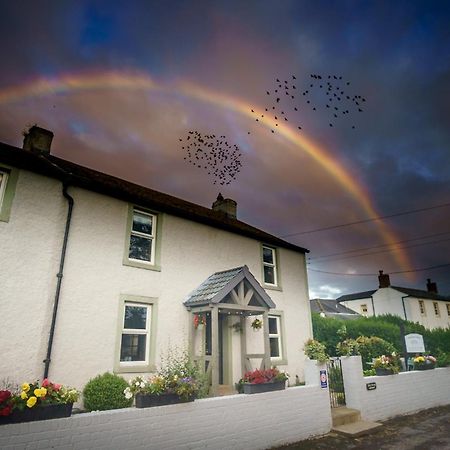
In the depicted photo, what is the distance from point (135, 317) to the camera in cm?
1005

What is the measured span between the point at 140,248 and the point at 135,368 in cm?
367

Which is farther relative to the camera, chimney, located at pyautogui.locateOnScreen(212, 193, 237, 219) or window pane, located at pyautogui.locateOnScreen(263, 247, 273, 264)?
chimney, located at pyautogui.locateOnScreen(212, 193, 237, 219)

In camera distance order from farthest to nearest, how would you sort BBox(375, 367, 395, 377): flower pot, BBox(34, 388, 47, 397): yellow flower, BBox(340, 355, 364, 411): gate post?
1. BBox(375, 367, 395, 377): flower pot
2. BBox(340, 355, 364, 411): gate post
3. BBox(34, 388, 47, 397): yellow flower

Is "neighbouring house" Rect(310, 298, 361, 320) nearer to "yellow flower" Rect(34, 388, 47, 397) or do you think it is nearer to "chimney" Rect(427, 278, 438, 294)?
"chimney" Rect(427, 278, 438, 294)

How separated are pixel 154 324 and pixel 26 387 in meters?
5.08

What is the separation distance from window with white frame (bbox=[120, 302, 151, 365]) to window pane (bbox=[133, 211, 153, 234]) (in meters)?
2.50

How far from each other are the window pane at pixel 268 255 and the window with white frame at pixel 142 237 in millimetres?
5876

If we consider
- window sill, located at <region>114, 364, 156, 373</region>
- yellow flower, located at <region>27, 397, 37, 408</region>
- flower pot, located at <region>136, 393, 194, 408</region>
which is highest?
window sill, located at <region>114, 364, 156, 373</region>

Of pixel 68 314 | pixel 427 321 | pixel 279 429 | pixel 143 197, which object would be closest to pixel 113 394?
pixel 68 314

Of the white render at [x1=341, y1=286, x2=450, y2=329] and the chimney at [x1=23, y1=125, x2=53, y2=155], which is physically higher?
the chimney at [x1=23, y1=125, x2=53, y2=155]

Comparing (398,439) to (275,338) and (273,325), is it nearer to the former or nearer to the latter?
(275,338)

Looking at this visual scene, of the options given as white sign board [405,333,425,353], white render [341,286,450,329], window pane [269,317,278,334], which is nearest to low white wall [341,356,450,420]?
white sign board [405,333,425,353]

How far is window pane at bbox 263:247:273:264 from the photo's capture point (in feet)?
50.2

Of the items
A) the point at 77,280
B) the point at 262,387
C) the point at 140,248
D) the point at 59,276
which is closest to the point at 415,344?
the point at 262,387
